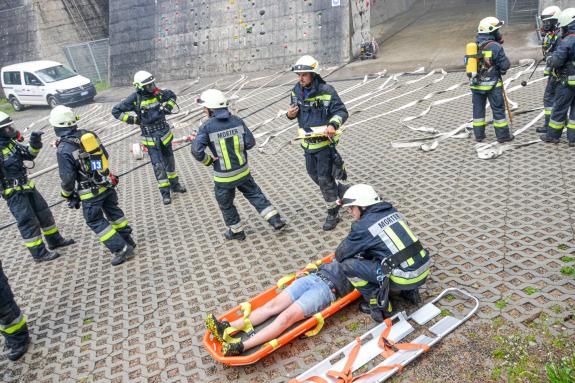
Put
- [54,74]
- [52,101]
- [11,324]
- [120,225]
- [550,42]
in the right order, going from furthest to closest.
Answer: [54,74] → [52,101] → [550,42] → [120,225] → [11,324]

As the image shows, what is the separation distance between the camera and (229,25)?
1739 cm

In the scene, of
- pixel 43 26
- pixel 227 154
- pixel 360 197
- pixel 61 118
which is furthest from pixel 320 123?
pixel 43 26

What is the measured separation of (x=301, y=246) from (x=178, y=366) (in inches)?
89.9

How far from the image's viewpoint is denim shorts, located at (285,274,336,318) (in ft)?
14.8

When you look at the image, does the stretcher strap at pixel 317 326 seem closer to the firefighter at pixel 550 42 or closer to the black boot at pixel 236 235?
the black boot at pixel 236 235

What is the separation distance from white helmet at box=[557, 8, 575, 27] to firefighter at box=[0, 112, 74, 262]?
25.3 ft

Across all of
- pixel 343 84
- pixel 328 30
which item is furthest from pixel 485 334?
pixel 328 30

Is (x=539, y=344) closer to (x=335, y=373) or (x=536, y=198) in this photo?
(x=335, y=373)

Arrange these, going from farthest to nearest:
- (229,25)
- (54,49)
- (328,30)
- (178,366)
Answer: (54,49) < (229,25) < (328,30) < (178,366)

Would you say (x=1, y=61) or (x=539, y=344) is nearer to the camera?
(x=539, y=344)

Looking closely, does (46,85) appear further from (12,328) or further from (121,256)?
(12,328)

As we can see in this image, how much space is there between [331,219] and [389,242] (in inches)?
82.9

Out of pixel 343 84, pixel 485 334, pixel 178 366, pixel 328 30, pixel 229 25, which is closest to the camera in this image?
pixel 485 334

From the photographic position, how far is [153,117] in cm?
772
